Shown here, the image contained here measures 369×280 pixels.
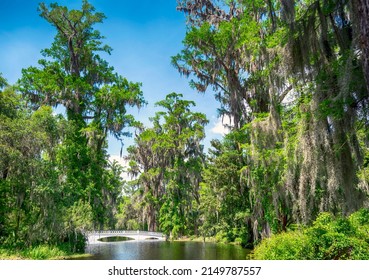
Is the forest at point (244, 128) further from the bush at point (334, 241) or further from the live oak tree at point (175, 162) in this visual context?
the live oak tree at point (175, 162)

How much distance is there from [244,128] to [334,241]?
10.2 metres

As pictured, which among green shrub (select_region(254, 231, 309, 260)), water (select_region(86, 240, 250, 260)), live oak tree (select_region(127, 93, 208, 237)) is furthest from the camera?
live oak tree (select_region(127, 93, 208, 237))

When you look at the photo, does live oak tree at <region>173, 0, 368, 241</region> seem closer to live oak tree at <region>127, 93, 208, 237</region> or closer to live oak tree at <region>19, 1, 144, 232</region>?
live oak tree at <region>19, 1, 144, 232</region>

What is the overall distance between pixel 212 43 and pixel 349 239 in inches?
545

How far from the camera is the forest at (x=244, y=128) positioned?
691 centimetres

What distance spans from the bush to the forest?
2 cm

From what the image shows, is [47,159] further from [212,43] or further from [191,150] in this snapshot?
[191,150]

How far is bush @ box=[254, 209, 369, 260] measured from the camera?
5711 mm

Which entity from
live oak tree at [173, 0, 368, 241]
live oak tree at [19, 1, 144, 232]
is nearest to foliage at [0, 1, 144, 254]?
live oak tree at [19, 1, 144, 232]

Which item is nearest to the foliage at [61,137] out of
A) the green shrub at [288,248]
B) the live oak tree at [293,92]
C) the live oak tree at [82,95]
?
the live oak tree at [82,95]

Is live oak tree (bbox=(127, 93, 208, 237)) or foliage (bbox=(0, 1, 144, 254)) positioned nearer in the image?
foliage (bbox=(0, 1, 144, 254))

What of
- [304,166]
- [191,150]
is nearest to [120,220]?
Result: [191,150]

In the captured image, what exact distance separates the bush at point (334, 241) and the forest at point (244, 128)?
2 cm

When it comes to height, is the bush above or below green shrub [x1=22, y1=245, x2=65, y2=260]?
above
